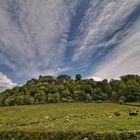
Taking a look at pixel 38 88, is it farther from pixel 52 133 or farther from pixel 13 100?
pixel 52 133

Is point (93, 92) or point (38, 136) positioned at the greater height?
point (93, 92)

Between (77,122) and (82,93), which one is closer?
(77,122)

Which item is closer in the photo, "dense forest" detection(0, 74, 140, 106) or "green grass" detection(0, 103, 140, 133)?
"green grass" detection(0, 103, 140, 133)

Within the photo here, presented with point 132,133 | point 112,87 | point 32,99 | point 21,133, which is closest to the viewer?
point 132,133

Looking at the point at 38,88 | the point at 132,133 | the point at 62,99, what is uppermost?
the point at 38,88

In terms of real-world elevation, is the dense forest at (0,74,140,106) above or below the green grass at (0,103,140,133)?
above

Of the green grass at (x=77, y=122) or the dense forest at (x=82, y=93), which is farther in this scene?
the dense forest at (x=82, y=93)

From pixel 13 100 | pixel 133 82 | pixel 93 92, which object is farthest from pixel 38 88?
pixel 133 82

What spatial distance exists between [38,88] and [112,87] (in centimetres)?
3985

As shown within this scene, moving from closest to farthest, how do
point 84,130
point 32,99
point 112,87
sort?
point 84,130
point 32,99
point 112,87

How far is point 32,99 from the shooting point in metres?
132

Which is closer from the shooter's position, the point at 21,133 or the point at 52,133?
the point at 52,133

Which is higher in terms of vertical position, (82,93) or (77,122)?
(82,93)

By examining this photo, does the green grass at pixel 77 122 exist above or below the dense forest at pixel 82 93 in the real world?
below
